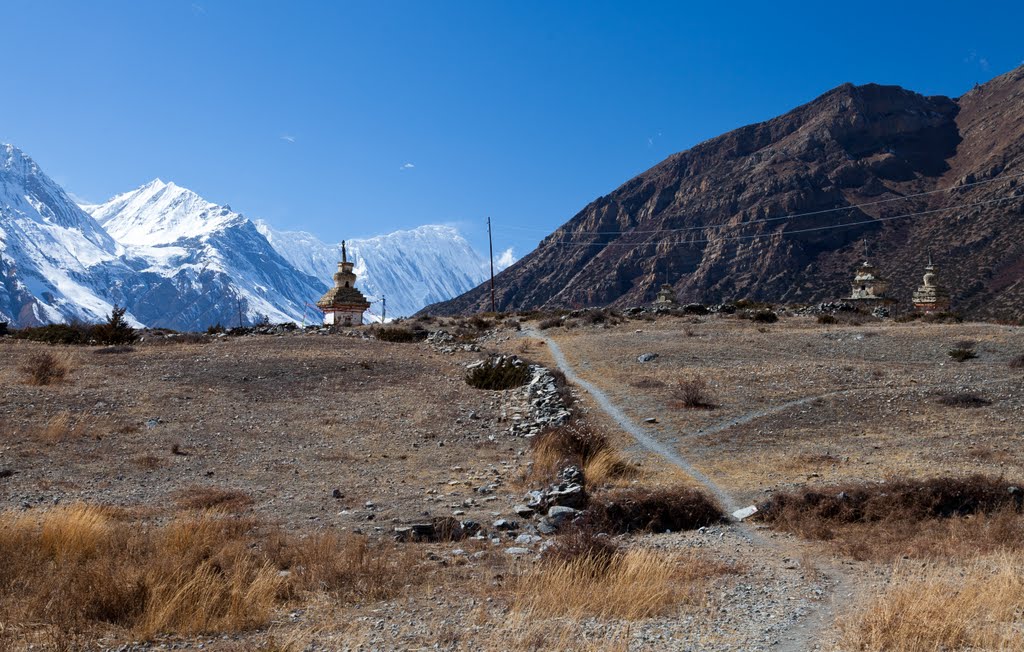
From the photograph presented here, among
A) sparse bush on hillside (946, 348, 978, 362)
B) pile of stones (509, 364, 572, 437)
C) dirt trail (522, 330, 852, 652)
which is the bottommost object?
dirt trail (522, 330, 852, 652)

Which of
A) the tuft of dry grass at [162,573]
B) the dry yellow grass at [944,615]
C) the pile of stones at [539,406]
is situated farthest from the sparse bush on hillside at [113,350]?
the dry yellow grass at [944,615]

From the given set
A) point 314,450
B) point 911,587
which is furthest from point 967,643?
point 314,450

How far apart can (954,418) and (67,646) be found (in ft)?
50.0

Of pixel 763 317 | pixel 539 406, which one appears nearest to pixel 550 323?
pixel 763 317

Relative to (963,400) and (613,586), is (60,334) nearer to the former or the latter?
(613,586)

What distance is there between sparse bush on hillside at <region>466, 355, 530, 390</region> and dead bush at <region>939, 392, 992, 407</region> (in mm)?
9479

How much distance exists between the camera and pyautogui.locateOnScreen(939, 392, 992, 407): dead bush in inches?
607

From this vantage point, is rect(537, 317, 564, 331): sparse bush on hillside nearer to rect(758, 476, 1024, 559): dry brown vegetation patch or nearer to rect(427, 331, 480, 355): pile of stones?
rect(427, 331, 480, 355): pile of stones

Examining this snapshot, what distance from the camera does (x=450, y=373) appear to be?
2044cm

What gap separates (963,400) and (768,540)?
9.33 metres

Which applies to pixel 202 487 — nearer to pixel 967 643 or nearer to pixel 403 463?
pixel 403 463

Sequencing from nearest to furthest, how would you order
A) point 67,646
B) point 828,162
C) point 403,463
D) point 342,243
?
point 67,646 → point 403,463 → point 342,243 → point 828,162

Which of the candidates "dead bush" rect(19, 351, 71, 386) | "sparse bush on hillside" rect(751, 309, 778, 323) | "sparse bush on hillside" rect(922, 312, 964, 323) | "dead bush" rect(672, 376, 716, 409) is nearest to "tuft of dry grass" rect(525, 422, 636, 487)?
"dead bush" rect(672, 376, 716, 409)

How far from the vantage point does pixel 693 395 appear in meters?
16.5
